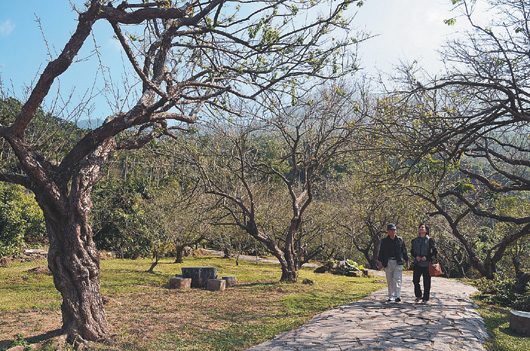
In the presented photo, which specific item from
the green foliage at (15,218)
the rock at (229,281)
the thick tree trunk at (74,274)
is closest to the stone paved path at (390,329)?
the thick tree trunk at (74,274)

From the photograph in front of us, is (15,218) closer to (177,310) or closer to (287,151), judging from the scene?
(287,151)

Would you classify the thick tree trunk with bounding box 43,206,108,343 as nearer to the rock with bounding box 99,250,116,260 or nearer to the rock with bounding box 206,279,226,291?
the rock with bounding box 206,279,226,291

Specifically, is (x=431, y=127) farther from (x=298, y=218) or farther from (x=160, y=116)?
(x=298, y=218)

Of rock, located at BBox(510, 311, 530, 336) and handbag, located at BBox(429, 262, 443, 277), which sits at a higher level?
handbag, located at BBox(429, 262, 443, 277)

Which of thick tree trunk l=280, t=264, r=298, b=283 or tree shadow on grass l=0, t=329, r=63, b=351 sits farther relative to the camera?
thick tree trunk l=280, t=264, r=298, b=283

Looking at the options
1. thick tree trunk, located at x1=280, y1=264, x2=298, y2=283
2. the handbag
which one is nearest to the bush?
the handbag

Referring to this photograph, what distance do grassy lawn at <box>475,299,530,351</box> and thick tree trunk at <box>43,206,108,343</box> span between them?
5.77m

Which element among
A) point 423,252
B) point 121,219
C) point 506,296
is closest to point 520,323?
point 423,252

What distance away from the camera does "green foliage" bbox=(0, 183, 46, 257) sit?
17.7 m

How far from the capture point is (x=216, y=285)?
506 inches

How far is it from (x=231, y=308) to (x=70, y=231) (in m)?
4.39

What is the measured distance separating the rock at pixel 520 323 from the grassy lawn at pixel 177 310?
139 inches

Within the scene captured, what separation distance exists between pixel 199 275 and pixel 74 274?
23.3 feet

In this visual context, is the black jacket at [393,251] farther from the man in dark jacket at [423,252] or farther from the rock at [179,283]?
the rock at [179,283]
